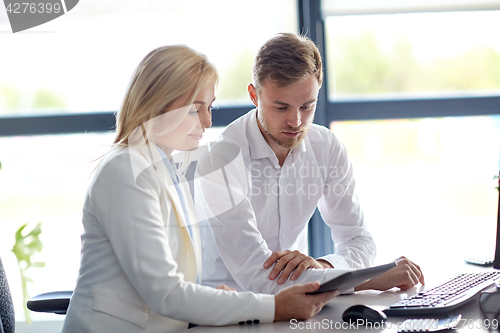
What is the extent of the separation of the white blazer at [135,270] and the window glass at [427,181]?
1.64 meters

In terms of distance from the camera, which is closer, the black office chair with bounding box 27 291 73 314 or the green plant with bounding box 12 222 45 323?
the black office chair with bounding box 27 291 73 314

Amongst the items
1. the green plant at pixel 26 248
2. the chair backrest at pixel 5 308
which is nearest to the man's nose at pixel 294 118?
the chair backrest at pixel 5 308

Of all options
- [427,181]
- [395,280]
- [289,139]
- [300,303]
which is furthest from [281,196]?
[427,181]

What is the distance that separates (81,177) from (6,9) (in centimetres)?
104

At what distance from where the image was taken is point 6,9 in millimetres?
2422

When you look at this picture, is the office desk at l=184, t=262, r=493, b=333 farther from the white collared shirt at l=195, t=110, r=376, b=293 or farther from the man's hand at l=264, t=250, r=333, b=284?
the white collared shirt at l=195, t=110, r=376, b=293

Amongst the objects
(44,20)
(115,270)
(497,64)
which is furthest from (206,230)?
(497,64)

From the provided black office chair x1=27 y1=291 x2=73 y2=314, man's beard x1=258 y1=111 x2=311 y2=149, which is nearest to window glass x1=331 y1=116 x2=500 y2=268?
man's beard x1=258 y1=111 x2=311 y2=149

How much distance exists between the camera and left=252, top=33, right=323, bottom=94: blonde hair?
5.41 ft

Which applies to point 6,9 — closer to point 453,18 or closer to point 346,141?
point 346,141

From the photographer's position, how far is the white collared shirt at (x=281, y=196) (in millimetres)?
1591

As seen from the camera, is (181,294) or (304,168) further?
(304,168)

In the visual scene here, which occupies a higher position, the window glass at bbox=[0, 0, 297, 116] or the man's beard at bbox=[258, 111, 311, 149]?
the window glass at bbox=[0, 0, 297, 116]

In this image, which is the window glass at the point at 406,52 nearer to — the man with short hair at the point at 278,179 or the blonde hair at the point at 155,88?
the man with short hair at the point at 278,179
